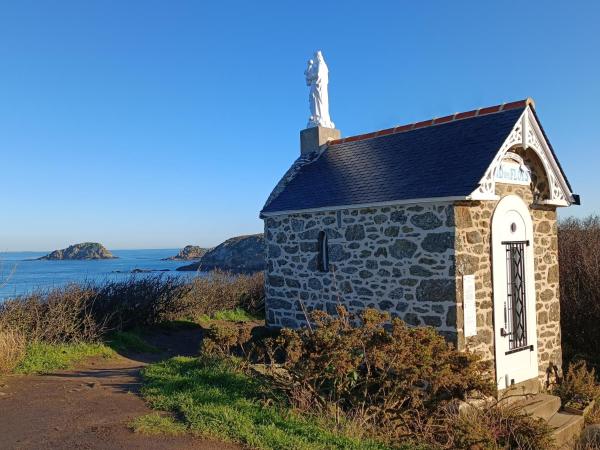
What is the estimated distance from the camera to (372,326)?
24.8ft

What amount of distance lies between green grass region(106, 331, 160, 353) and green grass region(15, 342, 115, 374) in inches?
19.0

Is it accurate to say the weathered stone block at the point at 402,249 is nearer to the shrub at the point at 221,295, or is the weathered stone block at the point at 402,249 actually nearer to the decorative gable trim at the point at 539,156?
the decorative gable trim at the point at 539,156

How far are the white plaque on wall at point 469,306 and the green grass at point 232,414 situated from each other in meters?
3.40

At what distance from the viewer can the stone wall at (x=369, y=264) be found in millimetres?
9047

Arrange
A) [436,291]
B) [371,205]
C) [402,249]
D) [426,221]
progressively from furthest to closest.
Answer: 1. [371,205]
2. [402,249]
3. [426,221]
4. [436,291]

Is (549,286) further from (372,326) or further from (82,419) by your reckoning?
(82,419)

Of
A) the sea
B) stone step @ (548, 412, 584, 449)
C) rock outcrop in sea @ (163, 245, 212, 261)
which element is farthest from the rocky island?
stone step @ (548, 412, 584, 449)

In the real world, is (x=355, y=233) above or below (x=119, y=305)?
above

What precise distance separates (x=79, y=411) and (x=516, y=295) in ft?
25.8

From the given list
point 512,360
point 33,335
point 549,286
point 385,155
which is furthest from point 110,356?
point 549,286

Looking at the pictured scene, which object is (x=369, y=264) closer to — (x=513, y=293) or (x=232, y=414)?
(x=513, y=293)

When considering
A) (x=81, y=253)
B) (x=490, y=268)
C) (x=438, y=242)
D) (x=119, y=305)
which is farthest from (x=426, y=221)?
(x=81, y=253)

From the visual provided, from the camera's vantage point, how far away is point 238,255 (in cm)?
4934

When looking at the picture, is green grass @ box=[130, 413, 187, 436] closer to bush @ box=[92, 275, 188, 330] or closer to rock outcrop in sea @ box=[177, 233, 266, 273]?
bush @ box=[92, 275, 188, 330]
